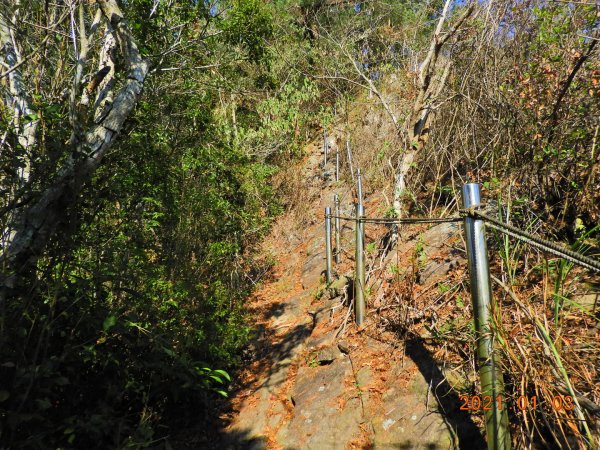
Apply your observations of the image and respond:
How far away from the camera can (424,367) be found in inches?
135

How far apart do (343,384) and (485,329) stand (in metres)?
2.35

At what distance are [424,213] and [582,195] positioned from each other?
2.42 metres

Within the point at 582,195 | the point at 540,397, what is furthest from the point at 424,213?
the point at 540,397

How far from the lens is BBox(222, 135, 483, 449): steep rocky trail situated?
9.97 feet

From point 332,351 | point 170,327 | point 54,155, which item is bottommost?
point 332,351

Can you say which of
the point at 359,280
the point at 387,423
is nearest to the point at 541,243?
the point at 387,423

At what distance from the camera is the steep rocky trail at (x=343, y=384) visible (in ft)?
9.97

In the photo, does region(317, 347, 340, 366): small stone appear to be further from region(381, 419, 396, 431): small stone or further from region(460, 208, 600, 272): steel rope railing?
region(460, 208, 600, 272): steel rope railing

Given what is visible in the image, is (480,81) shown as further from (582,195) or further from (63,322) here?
(63,322)

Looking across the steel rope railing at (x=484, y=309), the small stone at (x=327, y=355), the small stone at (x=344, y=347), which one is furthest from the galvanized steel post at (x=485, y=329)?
the small stone at (x=327, y=355)

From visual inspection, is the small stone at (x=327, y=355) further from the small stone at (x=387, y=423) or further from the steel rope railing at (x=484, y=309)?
the steel rope railing at (x=484, y=309)

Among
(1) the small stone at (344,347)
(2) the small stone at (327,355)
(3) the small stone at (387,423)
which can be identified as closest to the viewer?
(3) the small stone at (387,423)

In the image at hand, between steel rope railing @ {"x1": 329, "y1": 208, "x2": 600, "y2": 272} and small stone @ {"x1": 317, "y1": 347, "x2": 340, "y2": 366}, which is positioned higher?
steel rope railing @ {"x1": 329, "y1": 208, "x2": 600, "y2": 272}

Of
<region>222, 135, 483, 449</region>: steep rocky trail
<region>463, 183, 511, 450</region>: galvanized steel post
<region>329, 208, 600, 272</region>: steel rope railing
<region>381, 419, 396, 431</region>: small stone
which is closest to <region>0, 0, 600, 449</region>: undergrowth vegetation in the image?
<region>463, 183, 511, 450</region>: galvanized steel post
